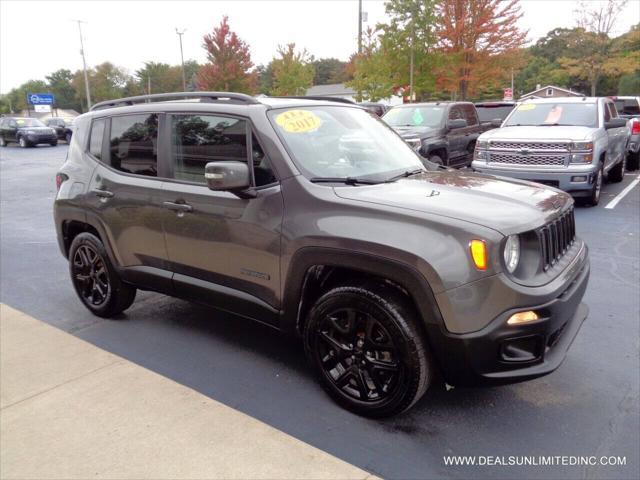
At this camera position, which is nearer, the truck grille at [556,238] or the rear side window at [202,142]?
the truck grille at [556,238]

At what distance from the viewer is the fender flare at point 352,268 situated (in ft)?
8.70

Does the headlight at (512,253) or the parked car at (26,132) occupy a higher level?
the parked car at (26,132)

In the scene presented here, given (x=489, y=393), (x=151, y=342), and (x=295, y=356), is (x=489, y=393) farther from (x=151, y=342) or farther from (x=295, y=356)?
(x=151, y=342)

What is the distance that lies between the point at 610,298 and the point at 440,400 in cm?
250

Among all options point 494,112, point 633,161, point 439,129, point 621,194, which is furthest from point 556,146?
point 494,112

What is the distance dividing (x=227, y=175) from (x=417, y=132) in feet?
25.9

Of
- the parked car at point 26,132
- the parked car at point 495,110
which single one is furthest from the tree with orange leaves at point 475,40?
the parked car at point 26,132

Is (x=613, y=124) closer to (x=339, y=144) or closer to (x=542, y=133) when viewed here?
(x=542, y=133)

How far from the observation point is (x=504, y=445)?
2805mm

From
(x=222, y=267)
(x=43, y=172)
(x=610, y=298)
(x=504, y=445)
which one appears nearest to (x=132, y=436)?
(x=222, y=267)

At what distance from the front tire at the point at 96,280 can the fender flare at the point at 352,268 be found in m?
1.87

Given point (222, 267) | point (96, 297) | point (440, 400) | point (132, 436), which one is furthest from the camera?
point (96, 297)

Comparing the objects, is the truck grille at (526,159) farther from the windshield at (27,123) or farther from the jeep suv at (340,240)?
the windshield at (27,123)

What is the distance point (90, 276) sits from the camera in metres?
4.61
